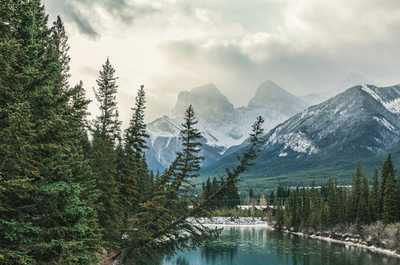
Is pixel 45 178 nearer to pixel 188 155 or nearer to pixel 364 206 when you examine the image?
pixel 188 155

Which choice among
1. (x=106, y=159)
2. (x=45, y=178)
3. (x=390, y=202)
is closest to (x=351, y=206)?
(x=390, y=202)

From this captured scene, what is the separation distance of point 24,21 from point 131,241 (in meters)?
10.7

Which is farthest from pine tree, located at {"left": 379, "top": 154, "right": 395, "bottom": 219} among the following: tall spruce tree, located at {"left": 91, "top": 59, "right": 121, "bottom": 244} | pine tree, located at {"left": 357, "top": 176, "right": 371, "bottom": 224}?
tall spruce tree, located at {"left": 91, "top": 59, "right": 121, "bottom": 244}

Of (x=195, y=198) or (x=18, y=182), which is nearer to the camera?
(x=18, y=182)

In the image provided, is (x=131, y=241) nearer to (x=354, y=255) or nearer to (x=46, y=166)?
(x=46, y=166)

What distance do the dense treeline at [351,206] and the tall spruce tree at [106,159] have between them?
79981 millimetres

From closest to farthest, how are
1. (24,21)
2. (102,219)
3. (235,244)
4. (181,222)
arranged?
(181,222)
(24,21)
(102,219)
(235,244)

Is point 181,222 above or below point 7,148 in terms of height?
below

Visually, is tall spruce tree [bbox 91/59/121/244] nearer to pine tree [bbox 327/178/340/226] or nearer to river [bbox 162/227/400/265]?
river [bbox 162/227/400/265]

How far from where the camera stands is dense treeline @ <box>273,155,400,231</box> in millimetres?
125625

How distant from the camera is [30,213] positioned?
932 inches

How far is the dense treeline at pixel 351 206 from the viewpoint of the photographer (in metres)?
126

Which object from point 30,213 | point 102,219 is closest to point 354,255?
point 102,219

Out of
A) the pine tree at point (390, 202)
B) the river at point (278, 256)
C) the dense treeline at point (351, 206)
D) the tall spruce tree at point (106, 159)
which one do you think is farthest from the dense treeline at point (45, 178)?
the dense treeline at point (351, 206)
